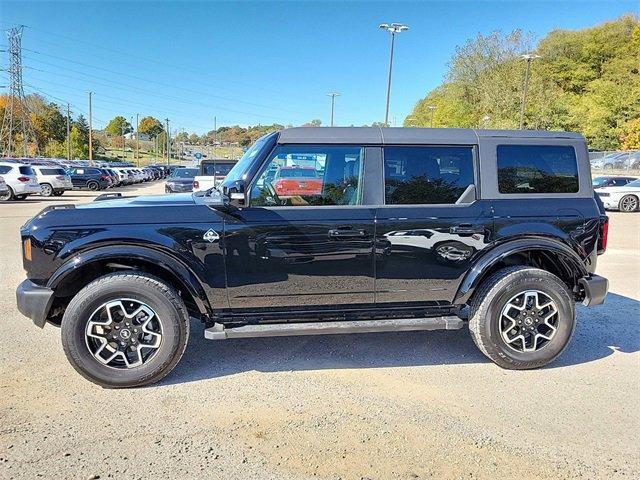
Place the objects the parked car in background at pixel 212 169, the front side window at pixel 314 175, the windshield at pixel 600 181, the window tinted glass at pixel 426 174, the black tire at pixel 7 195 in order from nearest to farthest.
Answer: the front side window at pixel 314 175, the window tinted glass at pixel 426 174, the parked car in background at pixel 212 169, the windshield at pixel 600 181, the black tire at pixel 7 195

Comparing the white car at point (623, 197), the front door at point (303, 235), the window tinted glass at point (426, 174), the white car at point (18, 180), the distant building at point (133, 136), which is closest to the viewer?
the front door at point (303, 235)

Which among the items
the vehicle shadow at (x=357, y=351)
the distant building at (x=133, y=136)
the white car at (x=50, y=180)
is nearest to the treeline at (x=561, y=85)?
the white car at (x=50, y=180)

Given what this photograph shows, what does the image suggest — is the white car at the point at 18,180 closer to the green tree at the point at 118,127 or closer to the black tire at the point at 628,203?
the black tire at the point at 628,203

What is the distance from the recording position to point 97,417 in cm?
311

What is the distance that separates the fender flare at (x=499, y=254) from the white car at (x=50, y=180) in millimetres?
23463

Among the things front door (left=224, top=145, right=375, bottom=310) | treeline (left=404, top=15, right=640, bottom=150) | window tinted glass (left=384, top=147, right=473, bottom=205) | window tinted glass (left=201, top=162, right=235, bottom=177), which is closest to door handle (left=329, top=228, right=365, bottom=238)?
front door (left=224, top=145, right=375, bottom=310)

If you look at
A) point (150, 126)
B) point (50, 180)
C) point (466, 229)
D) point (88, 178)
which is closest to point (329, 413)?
point (466, 229)

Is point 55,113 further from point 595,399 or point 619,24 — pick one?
point 595,399

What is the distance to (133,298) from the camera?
3490 mm

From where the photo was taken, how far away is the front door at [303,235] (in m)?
3.59

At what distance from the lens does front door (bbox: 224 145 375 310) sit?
359 centimetres

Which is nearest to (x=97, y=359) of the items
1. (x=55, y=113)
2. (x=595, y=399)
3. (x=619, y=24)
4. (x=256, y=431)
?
(x=256, y=431)

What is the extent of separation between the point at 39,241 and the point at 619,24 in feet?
257

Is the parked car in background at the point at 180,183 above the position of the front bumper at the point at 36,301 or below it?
above
